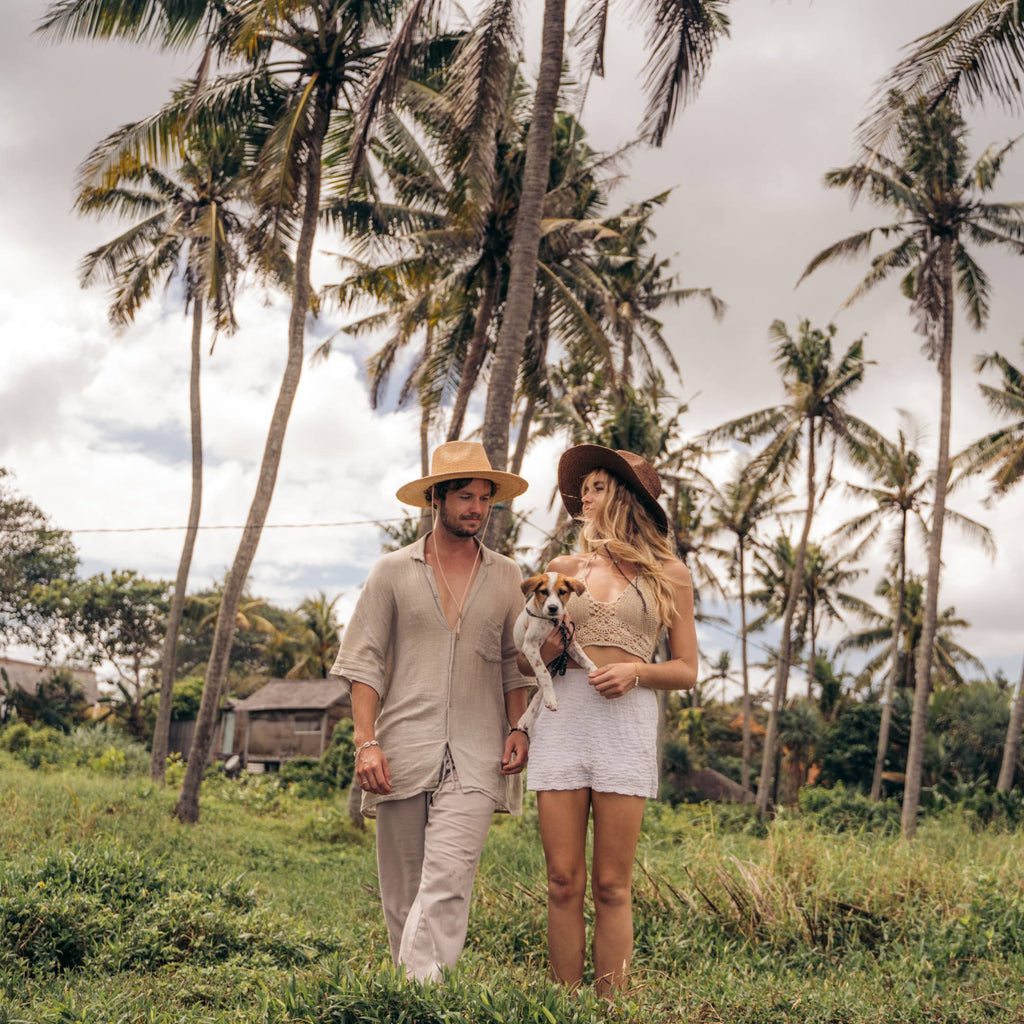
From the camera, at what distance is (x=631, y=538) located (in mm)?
4078

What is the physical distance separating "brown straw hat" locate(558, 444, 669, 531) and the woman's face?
5 centimetres

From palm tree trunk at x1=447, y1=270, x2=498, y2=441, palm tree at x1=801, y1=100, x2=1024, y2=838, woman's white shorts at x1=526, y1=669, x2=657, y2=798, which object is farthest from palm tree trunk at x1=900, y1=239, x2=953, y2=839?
woman's white shorts at x1=526, y1=669, x2=657, y2=798

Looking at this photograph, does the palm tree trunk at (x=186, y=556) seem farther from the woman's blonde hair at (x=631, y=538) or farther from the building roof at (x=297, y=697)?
the woman's blonde hair at (x=631, y=538)

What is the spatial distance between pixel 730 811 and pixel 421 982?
70.8 ft

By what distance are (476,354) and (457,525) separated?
42.1ft

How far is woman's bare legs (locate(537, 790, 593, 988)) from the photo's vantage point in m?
3.64

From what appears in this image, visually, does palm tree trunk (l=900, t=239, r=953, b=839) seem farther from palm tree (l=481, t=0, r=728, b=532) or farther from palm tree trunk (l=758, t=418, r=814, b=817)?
palm tree (l=481, t=0, r=728, b=532)

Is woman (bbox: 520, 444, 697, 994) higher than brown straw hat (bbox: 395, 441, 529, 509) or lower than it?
→ lower

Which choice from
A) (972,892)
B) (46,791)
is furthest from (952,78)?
(46,791)

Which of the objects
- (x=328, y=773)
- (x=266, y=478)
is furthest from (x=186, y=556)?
(x=266, y=478)

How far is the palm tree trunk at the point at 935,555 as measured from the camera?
21344mm

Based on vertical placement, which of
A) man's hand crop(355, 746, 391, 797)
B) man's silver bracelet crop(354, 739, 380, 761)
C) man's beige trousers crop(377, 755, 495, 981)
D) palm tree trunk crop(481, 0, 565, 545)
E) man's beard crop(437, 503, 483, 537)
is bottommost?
man's beige trousers crop(377, 755, 495, 981)

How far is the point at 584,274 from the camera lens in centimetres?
1825

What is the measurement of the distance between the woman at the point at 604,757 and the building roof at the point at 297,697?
3169cm
